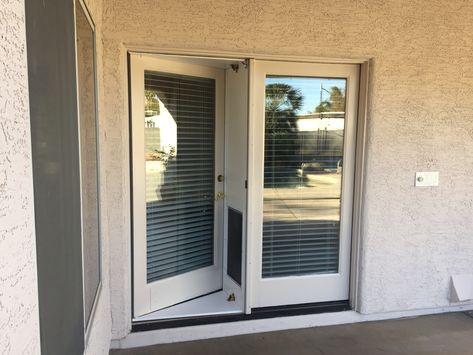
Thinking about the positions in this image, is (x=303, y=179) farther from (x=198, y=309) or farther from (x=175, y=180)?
(x=198, y=309)

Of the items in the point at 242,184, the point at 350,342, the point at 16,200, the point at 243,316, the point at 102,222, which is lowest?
the point at 350,342

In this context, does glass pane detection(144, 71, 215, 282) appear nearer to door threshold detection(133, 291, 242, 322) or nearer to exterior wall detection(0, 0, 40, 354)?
door threshold detection(133, 291, 242, 322)

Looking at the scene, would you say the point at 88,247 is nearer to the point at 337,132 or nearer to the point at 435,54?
the point at 337,132

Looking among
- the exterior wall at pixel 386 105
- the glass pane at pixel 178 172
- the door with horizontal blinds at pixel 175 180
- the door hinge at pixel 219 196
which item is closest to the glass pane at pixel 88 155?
the exterior wall at pixel 386 105

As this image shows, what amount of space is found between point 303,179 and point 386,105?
968 millimetres

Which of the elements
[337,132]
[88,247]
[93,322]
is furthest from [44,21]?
[337,132]

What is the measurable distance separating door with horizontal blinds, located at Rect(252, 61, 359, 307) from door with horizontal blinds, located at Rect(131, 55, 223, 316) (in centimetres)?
52

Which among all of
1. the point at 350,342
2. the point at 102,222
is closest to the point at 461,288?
the point at 350,342

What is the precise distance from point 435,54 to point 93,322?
3.44m

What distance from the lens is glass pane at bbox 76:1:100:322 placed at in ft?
6.47

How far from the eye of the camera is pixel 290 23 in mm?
3039

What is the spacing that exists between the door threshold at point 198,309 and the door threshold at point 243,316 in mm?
21

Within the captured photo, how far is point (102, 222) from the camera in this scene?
2.66m

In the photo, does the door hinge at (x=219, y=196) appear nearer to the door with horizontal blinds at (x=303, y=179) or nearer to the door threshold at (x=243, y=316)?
the door with horizontal blinds at (x=303, y=179)
